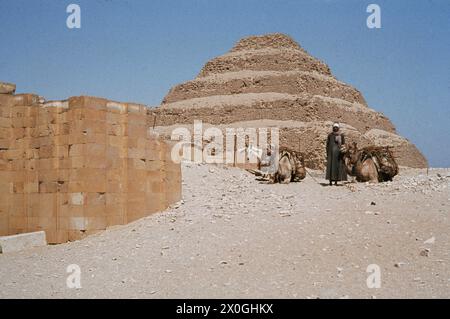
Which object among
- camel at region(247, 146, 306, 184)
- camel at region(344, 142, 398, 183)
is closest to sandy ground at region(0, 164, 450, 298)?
camel at region(344, 142, 398, 183)

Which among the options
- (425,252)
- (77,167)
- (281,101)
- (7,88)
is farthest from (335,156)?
(281,101)

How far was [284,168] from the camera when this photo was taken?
555 inches

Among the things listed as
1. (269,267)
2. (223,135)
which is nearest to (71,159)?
(269,267)

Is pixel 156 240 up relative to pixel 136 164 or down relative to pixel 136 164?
down

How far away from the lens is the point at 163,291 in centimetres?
530

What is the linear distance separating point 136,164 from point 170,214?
4.01ft

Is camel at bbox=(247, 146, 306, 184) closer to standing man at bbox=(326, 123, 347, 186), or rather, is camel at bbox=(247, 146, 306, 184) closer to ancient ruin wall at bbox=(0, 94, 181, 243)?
standing man at bbox=(326, 123, 347, 186)

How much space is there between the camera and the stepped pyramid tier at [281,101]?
3362 cm

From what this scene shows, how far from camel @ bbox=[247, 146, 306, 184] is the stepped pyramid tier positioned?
14.9 m

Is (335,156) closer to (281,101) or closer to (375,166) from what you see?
(375,166)

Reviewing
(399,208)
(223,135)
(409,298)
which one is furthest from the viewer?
(223,135)

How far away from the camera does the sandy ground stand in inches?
207
